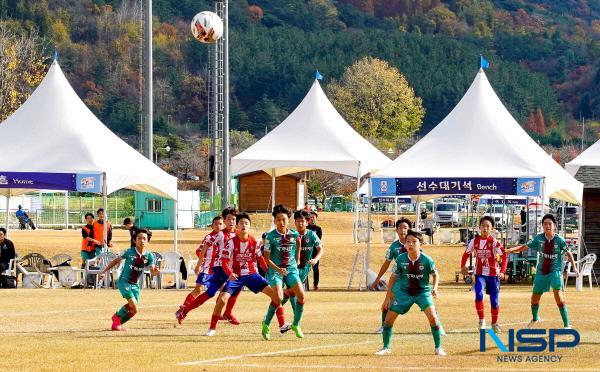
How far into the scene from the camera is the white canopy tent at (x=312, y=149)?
38031 millimetres

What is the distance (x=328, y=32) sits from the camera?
178m

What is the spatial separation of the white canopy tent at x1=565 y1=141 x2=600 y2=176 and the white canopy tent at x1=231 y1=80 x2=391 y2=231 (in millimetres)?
5146

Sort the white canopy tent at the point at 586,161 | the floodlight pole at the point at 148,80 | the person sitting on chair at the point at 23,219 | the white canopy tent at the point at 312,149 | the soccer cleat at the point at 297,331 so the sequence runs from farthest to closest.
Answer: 1. the person sitting on chair at the point at 23,219
2. the white canopy tent at the point at 586,161
3. the floodlight pole at the point at 148,80
4. the white canopy tent at the point at 312,149
5. the soccer cleat at the point at 297,331

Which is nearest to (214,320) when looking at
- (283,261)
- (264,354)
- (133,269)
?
(283,261)

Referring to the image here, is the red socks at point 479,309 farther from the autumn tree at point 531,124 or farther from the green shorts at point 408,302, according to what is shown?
the autumn tree at point 531,124

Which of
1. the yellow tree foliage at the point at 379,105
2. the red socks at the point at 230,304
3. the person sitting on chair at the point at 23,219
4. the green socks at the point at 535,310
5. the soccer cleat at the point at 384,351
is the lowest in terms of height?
the soccer cleat at the point at 384,351

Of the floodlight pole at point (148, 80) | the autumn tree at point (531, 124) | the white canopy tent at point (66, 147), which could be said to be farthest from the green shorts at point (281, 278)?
the autumn tree at point (531, 124)

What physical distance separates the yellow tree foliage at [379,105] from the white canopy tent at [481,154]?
87010 millimetres

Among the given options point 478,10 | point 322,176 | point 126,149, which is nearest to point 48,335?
point 126,149

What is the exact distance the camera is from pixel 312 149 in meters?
38.7

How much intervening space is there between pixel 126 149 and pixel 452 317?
12636 millimetres

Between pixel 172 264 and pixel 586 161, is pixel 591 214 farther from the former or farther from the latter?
pixel 172 264

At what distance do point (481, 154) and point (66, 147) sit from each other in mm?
9807

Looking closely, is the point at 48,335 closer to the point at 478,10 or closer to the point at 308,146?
the point at 308,146
